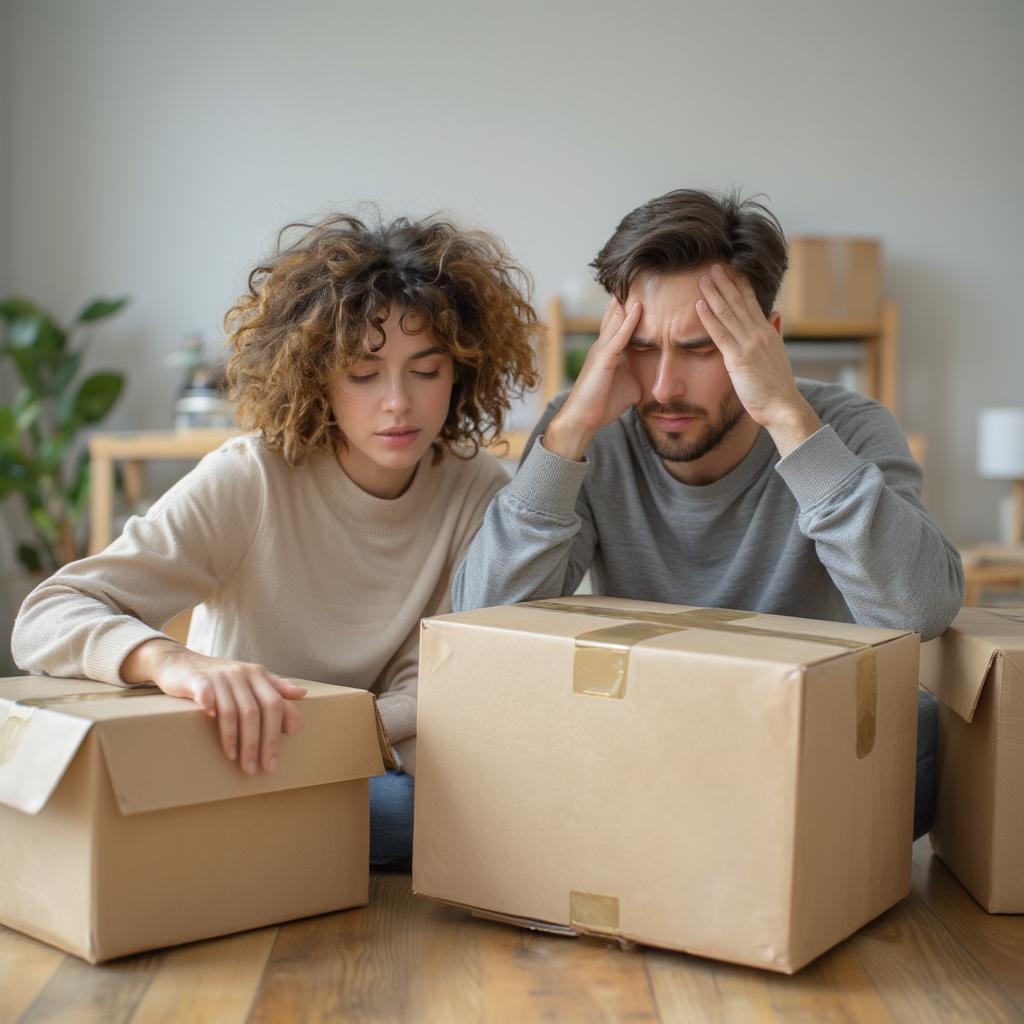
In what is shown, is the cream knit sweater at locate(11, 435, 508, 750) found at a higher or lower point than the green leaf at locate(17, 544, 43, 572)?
higher

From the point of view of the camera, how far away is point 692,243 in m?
1.53

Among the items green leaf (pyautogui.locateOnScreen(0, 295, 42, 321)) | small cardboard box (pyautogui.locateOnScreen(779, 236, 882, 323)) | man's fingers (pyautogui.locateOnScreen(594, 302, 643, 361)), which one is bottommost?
man's fingers (pyautogui.locateOnScreen(594, 302, 643, 361))

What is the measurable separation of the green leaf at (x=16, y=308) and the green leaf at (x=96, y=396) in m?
0.28

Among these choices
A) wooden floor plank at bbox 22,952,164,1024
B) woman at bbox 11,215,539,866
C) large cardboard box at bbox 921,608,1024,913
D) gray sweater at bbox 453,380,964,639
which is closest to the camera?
wooden floor plank at bbox 22,952,164,1024

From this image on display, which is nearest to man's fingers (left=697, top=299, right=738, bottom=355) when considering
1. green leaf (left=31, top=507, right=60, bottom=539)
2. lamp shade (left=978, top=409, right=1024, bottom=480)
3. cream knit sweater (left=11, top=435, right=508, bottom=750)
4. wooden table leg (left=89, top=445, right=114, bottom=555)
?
cream knit sweater (left=11, top=435, right=508, bottom=750)

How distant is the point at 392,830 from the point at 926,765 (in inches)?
25.8

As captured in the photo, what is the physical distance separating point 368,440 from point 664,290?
1.36 feet

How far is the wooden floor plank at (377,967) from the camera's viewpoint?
1.04m

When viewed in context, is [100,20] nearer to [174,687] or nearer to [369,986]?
[174,687]

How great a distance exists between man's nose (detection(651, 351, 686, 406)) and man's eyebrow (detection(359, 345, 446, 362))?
0.28 m

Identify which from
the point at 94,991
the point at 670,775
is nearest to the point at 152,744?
the point at 94,991

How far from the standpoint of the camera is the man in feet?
4.49

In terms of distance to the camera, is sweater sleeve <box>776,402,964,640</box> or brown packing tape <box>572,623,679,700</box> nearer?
brown packing tape <box>572,623,679,700</box>

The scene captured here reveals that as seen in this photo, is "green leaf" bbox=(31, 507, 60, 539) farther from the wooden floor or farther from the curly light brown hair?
the wooden floor
